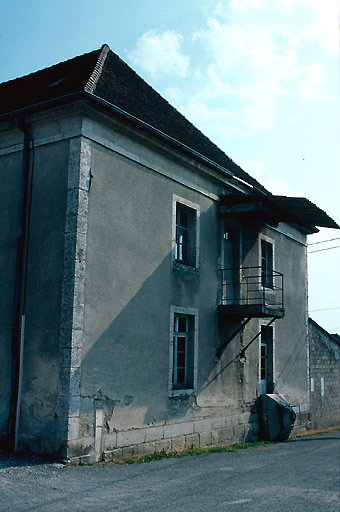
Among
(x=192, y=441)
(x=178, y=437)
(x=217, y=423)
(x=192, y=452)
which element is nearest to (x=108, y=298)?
(x=178, y=437)

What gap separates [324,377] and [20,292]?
12.8 m

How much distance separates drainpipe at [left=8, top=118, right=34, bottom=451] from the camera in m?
9.34

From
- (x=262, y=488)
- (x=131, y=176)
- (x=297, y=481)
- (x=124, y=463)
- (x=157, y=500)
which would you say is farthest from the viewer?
(x=131, y=176)

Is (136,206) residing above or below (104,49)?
below

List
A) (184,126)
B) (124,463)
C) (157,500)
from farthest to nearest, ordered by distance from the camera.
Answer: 1. (184,126)
2. (124,463)
3. (157,500)

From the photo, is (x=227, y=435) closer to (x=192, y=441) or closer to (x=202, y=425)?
(x=202, y=425)

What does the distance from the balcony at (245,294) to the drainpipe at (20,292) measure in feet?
16.4

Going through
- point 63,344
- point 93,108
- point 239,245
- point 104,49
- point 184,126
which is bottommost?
point 63,344

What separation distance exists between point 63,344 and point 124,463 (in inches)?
90.9

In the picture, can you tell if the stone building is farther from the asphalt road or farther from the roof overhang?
the asphalt road

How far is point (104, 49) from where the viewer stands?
1298cm

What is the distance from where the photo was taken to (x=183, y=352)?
12.0 meters

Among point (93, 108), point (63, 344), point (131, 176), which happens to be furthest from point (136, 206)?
point (63, 344)

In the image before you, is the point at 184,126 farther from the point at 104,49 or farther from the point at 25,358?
the point at 25,358
